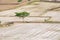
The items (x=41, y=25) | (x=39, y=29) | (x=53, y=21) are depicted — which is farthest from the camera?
(x=53, y=21)

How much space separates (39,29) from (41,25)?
0.32 meters

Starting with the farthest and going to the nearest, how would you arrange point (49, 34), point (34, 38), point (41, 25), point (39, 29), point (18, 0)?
point (18, 0)
point (41, 25)
point (39, 29)
point (49, 34)
point (34, 38)

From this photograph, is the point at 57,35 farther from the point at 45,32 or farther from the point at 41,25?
the point at 41,25

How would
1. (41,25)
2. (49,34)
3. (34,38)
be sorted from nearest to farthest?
(34,38) < (49,34) < (41,25)

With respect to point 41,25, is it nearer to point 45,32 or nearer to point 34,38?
point 45,32

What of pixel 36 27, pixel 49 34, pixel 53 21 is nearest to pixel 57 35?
pixel 49 34

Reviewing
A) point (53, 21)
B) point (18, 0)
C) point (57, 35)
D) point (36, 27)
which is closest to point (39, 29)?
point (36, 27)

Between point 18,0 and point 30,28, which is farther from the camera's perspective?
point 18,0

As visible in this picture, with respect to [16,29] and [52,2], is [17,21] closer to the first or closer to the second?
[16,29]

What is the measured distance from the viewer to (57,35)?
318 centimetres

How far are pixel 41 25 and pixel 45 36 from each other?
78cm

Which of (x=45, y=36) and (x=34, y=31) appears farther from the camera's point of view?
(x=34, y=31)

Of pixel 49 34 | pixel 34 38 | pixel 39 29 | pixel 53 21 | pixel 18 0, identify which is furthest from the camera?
pixel 18 0

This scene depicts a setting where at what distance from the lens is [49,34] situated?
3.21 metres
